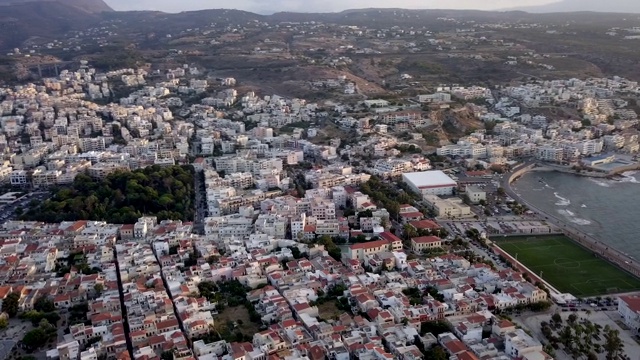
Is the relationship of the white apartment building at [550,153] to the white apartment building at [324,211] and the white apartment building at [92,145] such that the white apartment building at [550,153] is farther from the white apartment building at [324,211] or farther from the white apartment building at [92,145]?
the white apartment building at [92,145]

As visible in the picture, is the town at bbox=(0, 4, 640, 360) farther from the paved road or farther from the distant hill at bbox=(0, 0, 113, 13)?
the distant hill at bbox=(0, 0, 113, 13)

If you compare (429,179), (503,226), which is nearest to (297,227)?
(503,226)

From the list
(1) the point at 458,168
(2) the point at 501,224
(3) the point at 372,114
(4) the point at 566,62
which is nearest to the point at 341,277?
(2) the point at 501,224

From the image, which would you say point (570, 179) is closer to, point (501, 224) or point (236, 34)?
point (501, 224)

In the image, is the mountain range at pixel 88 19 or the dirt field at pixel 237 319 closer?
the dirt field at pixel 237 319

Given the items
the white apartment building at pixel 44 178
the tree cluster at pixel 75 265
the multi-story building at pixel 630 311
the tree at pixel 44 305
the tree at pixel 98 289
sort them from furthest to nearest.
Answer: the white apartment building at pixel 44 178, the tree cluster at pixel 75 265, the tree at pixel 98 289, the tree at pixel 44 305, the multi-story building at pixel 630 311

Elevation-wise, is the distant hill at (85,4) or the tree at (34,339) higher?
the distant hill at (85,4)

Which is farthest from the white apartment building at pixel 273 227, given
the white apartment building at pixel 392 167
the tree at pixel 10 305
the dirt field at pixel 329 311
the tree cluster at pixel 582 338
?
the tree cluster at pixel 582 338

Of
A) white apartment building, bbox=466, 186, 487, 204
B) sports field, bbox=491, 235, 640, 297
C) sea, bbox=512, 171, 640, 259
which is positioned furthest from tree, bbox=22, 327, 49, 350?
sea, bbox=512, 171, 640, 259
